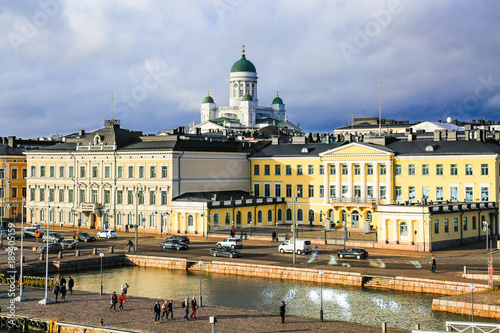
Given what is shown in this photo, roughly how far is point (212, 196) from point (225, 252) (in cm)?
2525

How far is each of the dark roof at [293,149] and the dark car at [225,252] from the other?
3120 centimetres

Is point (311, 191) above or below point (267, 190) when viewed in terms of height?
below

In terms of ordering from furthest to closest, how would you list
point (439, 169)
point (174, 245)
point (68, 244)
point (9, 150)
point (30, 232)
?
point (9, 150)
point (30, 232)
point (439, 169)
point (68, 244)
point (174, 245)

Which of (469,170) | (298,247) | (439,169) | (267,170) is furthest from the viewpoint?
(267,170)

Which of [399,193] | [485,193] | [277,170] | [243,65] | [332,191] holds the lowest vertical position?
[485,193]

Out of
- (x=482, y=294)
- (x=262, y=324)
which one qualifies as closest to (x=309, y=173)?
(x=482, y=294)

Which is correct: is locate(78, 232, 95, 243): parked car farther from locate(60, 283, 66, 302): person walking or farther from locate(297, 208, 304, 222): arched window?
locate(60, 283, 66, 302): person walking

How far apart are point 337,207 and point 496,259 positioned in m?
30.1

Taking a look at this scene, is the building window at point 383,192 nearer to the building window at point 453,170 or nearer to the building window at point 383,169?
the building window at point 383,169

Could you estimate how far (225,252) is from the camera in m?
66.5

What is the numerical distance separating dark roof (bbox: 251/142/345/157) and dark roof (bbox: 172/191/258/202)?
687cm

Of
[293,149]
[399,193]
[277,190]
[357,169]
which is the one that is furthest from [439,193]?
[277,190]

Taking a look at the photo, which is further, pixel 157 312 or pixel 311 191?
pixel 311 191

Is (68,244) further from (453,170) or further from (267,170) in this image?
(453,170)
